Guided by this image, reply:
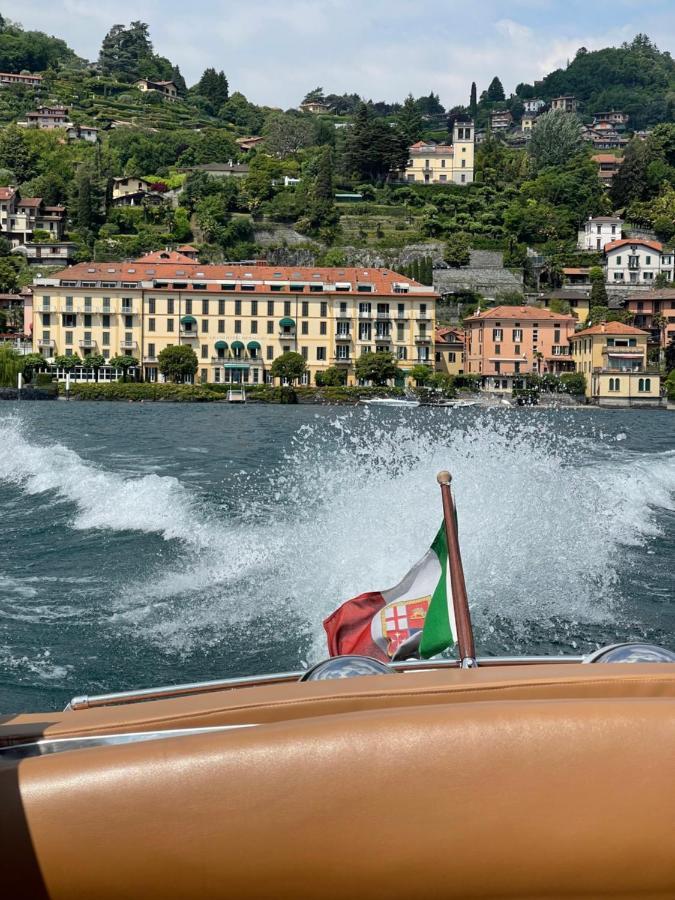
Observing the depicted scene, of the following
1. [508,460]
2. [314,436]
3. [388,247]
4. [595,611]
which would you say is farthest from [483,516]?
[388,247]

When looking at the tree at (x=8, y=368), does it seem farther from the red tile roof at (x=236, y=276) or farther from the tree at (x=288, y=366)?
the tree at (x=288, y=366)

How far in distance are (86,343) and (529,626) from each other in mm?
74703

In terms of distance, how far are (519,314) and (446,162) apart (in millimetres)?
48186

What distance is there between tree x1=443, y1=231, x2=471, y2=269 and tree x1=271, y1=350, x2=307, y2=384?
23451 millimetres

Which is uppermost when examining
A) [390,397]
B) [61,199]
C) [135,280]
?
[61,199]

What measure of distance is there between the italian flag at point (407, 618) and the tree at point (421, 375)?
76.1 metres

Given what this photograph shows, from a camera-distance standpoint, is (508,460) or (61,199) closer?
(508,460)

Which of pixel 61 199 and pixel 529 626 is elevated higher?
pixel 61 199

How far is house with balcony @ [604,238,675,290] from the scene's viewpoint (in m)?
98.6

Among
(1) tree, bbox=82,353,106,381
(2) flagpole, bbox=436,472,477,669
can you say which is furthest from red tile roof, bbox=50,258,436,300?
(2) flagpole, bbox=436,472,477,669

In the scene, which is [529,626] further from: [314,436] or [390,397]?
[390,397]

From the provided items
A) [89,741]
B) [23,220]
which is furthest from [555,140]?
[89,741]

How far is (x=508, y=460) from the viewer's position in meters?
19.5

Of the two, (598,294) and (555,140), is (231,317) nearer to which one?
(598,294)
